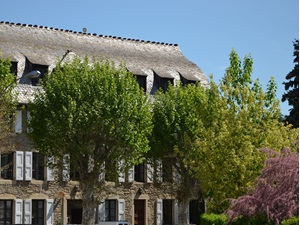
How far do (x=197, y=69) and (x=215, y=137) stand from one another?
2002 centimetres

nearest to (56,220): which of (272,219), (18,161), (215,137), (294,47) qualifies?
(18,161)

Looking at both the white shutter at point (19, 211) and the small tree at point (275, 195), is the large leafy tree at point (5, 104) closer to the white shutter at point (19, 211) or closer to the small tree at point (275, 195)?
the white shutter at point (19, 211)

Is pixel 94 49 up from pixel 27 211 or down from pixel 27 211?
up

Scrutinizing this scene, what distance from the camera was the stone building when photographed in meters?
49.7

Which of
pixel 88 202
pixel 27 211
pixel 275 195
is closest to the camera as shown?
pixel 275 195

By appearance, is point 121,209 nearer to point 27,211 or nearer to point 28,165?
point 27,211

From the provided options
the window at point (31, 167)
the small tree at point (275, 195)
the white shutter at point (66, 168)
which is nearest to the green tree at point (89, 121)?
the white shutter at point (66, 168)

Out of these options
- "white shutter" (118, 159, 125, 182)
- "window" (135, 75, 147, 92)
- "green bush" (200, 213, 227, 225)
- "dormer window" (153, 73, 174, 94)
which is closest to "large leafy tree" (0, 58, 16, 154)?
"white shutter" (118, 159, 125, 182)

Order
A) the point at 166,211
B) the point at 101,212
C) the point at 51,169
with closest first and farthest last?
the point at 51,169, the point at 101,212, the point at 166,211

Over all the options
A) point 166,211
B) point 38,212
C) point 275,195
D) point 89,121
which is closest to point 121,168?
point 89,121

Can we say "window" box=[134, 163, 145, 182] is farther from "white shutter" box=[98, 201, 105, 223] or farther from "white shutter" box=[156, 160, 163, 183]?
"white shutter" box=[98, 201, 105, 223]

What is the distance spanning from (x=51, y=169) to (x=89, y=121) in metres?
4.63

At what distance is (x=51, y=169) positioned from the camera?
48562 millimetres

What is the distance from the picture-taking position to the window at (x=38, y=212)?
166ft
